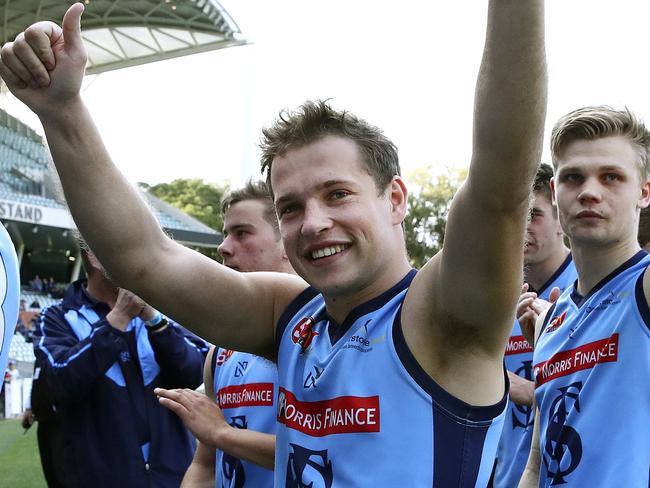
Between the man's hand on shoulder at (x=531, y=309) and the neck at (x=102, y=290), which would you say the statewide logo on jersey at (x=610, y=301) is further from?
the neck at (x=102, y=290)

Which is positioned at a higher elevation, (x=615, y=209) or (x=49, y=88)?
(x=49, y=88)

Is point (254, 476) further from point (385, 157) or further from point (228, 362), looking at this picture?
point (385, 157)

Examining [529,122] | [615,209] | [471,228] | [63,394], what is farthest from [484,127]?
[63,394]

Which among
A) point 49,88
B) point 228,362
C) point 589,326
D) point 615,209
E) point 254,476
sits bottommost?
point 254,476

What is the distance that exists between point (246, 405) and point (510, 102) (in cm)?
217

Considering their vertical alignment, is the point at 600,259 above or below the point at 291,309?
above

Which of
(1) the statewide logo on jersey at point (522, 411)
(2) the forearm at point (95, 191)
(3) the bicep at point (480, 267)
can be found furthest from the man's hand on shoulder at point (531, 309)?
(2) the forearm at point (95, 191)

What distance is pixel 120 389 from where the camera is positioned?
13.6 ft

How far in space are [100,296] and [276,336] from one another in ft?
8.27

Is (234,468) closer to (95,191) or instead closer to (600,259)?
(95,191)

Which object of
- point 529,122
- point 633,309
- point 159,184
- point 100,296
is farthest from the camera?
point 159,184

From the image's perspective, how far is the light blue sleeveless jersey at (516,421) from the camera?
4.07 m

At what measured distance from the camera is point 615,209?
2.80 metres

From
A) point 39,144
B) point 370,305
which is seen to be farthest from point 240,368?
point 39,144
